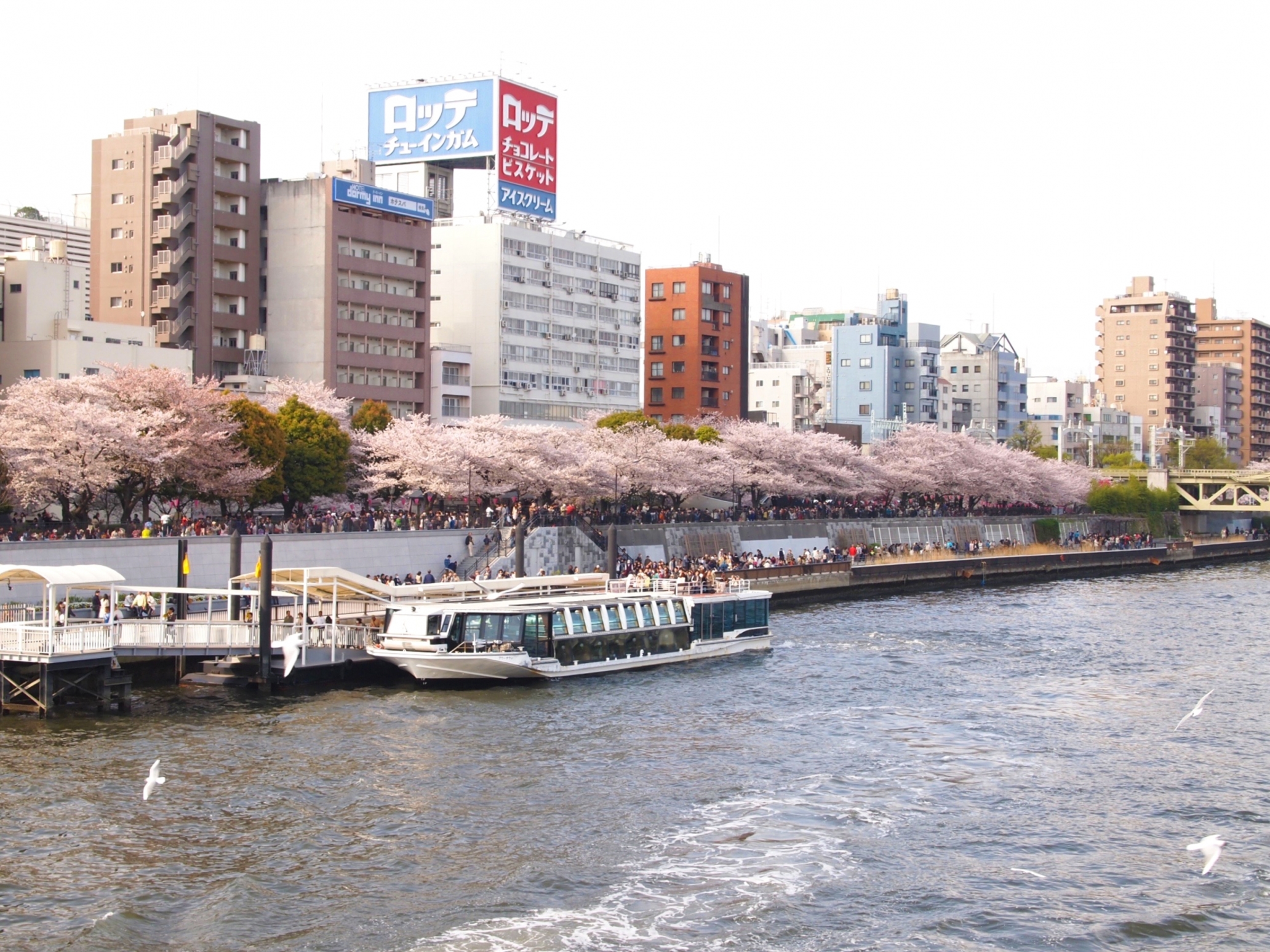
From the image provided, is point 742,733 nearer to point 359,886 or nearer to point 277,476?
point 359,886

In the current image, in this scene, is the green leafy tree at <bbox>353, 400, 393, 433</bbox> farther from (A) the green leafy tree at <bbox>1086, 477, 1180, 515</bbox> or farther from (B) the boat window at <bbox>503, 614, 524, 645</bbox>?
(A) the green leafy tree at <bbox>1086, 477, 1180, 515</bbox>

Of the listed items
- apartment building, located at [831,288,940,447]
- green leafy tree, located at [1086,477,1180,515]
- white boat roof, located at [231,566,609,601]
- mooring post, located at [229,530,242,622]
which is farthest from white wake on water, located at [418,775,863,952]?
apartment building, located at [831,288,940,447]

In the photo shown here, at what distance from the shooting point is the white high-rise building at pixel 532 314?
364 feet

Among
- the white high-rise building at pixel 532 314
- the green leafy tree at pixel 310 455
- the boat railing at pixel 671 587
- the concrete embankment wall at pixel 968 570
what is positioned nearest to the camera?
the boat railing at pixel 671 587

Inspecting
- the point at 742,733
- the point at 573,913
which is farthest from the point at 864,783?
the point at 573,913

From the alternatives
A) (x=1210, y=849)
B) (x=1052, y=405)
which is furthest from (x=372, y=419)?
(x=1052, y=405)

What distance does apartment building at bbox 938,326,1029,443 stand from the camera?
7072 inches

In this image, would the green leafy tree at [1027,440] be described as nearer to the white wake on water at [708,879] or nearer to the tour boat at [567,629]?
the tour boat at [567,629]

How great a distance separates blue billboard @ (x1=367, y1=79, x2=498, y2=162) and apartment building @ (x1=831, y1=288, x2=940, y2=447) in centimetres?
6734

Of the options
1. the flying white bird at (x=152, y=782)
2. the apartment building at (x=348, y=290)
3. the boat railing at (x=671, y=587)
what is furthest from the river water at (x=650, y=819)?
the apartment building at (x=348, y=290)

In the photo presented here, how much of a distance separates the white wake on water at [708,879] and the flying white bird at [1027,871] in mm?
3432

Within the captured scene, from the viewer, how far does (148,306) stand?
301 ft

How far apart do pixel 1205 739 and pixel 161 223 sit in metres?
73.6

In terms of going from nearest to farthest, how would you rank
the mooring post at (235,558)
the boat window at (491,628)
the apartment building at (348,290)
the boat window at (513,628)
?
the boat window at (491,628) < the boat window at (513,628) < the mooring post at (235,558) < the apartment building at (348,290)
